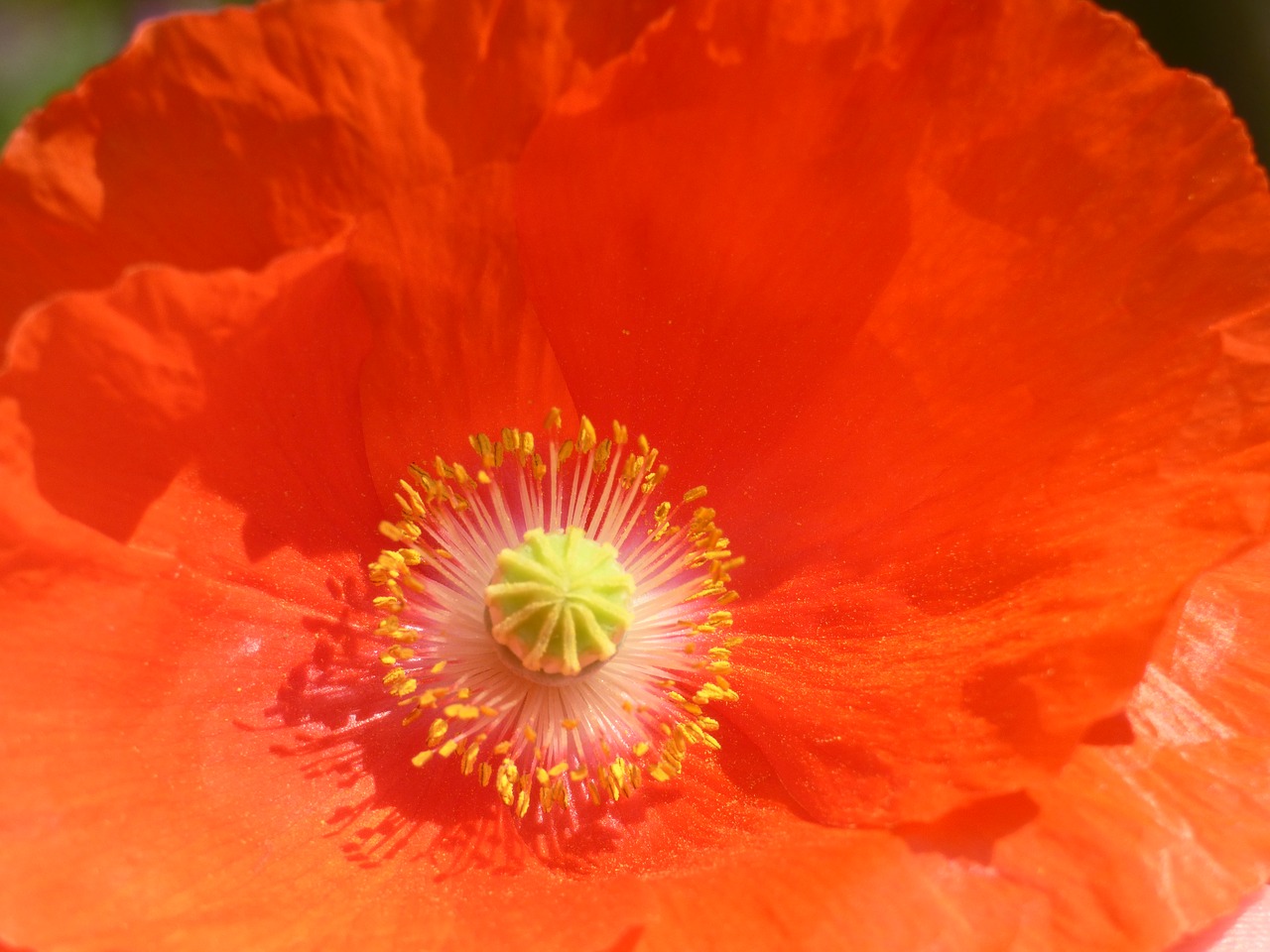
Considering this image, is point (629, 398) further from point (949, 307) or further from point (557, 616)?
point (949, 307)

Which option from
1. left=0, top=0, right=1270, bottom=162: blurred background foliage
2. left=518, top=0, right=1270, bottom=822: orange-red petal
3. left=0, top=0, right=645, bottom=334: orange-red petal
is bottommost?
left=518, top=0, right=1270, bottom=822: orange-red petal

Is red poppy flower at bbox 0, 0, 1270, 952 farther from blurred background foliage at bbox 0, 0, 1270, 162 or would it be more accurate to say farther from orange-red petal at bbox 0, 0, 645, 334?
blurred background foliage at bbox 0, 0, 1270, 162

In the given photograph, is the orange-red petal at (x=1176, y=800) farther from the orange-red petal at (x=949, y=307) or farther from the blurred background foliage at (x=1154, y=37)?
the blurred background foliage at (x=1154, y=37)

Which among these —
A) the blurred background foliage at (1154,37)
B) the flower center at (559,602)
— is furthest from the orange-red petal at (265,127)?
the blurred background foliage at (1154,37)

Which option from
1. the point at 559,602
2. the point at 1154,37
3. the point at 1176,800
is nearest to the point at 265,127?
the point at 559,602

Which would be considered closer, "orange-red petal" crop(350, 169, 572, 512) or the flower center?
"orange-red petal" crop(350, 169, 572, 512)

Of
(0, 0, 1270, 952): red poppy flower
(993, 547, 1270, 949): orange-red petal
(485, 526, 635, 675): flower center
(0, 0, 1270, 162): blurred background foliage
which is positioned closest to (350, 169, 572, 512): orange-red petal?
(0, 0, 1270, 952): red poppy flower
